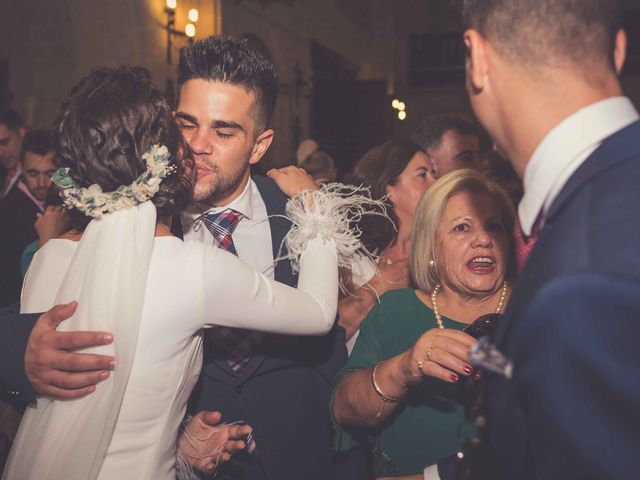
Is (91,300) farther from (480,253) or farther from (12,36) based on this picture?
(12,36)

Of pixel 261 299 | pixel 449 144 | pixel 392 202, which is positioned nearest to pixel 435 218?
pixel 261 299

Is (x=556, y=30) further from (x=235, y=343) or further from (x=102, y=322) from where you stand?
(x=235, y=343)

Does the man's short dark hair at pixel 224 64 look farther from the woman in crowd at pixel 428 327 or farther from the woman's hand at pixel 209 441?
the woman's hand at pixel 209 441

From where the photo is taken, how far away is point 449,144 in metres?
3.80

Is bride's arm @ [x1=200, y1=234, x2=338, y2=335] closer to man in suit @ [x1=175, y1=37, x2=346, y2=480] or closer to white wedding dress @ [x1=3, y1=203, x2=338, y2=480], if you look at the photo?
white wedding dress @ [x1=3, y1=203, x2=338, y2=480]

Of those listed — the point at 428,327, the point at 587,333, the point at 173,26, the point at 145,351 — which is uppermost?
the point at 173,26

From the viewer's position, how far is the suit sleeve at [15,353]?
144 centimetres

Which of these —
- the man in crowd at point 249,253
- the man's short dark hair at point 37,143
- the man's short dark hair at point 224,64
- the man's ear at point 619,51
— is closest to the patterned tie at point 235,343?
the man in crowd at point 249,253

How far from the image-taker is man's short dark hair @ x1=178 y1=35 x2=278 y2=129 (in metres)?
1.98

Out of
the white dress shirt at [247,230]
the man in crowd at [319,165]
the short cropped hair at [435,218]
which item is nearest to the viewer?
the white dress shirt at [247,230]

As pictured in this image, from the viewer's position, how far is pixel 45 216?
280 cm

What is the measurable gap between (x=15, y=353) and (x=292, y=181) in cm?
92

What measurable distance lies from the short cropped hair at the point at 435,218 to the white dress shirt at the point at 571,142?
1111 mm

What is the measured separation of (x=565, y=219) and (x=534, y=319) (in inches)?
6.2
